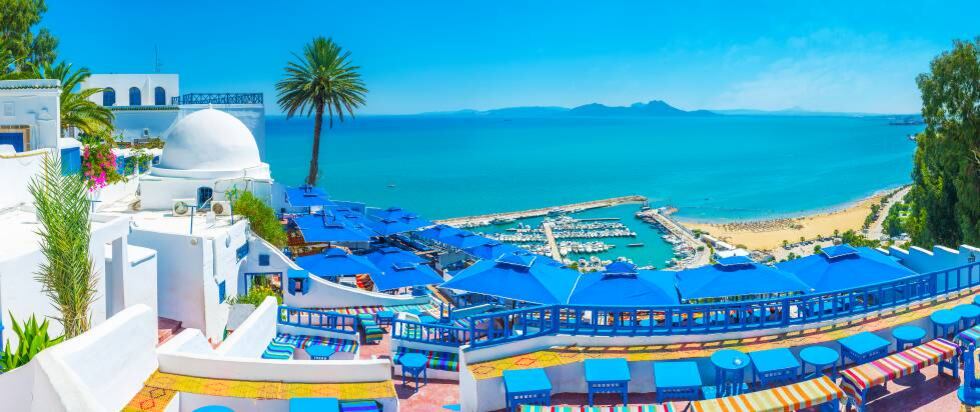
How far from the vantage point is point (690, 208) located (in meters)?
90.5

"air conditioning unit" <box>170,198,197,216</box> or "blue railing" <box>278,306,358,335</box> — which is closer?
"blue railing" <box>278,306,358,335</box>

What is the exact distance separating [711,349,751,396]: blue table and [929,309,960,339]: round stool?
3833 mm

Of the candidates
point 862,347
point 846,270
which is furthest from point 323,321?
point 846,270

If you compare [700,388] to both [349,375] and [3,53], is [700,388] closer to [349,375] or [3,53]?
[349,375]

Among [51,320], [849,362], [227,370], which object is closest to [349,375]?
[227,370]

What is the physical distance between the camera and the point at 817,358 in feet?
39.9

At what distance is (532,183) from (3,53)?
335 feet

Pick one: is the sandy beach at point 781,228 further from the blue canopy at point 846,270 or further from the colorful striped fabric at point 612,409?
the colorful striped fabric at point 612,409

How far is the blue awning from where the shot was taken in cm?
1652

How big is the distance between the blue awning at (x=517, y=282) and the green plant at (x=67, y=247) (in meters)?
7.75

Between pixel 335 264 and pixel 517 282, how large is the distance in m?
9.11

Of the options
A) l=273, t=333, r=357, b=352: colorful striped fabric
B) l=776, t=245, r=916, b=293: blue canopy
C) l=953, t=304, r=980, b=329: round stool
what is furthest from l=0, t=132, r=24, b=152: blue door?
l=953, t=304, r=980, b=329: round stool

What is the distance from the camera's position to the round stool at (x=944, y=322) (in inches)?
520

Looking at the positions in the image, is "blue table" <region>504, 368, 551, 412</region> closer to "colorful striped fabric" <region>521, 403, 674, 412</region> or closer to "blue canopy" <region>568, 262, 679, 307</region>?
"colorful striped fabric" <region>521, 403, 674, 412</region>
